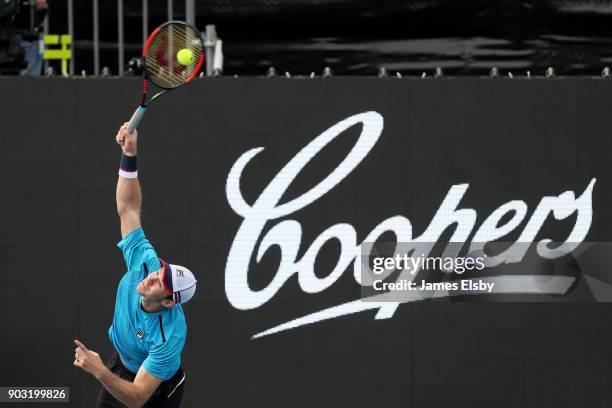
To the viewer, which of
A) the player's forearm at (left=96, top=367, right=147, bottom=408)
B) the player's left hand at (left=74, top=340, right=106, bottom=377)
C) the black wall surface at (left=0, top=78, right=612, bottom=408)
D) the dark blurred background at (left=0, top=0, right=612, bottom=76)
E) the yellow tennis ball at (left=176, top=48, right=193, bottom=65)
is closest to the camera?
the player's left hand at (left=74, top=340, right=106, bottom=377)

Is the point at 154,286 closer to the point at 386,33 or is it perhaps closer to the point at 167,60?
the point at 167,60

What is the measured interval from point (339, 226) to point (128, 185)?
233cm

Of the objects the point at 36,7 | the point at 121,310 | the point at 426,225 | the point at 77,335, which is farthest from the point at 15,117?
the point at 426,225

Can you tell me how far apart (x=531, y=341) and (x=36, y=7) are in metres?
4.37

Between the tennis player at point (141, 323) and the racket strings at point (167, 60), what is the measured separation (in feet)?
1.56

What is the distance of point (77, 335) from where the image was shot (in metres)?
9.54

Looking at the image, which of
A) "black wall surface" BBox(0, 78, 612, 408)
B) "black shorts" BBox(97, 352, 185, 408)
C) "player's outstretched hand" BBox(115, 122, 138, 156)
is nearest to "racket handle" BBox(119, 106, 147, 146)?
"player's outstretched hand" BBox(115, 122, 138, 156)

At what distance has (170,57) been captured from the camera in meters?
7.65

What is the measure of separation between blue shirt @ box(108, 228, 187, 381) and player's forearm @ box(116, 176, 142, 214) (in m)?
0.18

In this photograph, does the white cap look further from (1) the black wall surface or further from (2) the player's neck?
(1) the black wall surface

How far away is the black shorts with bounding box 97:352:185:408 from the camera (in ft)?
25.5

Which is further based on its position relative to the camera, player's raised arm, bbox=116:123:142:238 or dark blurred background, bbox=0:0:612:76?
dark blurred background, bbox=0:0:612:76

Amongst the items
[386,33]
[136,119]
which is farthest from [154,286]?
[386,33]

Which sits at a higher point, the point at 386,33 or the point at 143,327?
the point at 386,33
